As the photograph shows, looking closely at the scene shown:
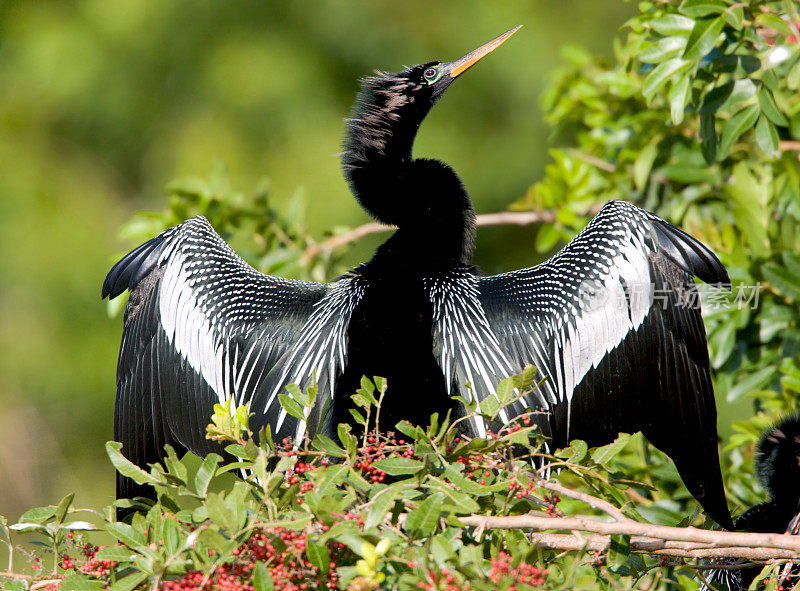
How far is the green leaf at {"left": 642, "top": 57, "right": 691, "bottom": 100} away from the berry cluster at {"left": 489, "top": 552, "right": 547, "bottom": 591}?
4.48 feet

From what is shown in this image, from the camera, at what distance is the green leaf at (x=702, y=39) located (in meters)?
2.05

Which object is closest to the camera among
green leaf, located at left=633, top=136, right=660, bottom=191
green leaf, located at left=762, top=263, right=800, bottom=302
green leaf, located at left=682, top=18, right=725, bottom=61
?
green leaf, located at left=682, top=18, right=725, bottom=61

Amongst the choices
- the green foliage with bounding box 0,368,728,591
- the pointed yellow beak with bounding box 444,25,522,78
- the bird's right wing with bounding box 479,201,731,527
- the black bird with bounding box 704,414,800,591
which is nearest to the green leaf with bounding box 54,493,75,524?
the green foliage with bounding box 0,368,728,591

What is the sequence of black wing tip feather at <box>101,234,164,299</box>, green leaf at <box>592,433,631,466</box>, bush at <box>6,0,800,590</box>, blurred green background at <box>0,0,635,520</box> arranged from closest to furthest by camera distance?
bush at <box>6,0,800,590</box> → green leaf at <box>592,433,631,466</box> → black wing tip feather at <box>101,234,164,299</box> → blurred green background at <box>0,0,635,520</box>

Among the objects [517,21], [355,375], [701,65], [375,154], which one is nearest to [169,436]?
[355,375]

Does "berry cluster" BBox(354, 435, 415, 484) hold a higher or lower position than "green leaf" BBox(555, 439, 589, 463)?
higher

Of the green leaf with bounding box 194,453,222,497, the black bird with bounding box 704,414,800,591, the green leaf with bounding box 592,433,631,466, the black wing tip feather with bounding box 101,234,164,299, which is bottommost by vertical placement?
the black bird with bounding box 704,414,800,591

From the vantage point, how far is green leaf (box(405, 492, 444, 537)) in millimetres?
1223

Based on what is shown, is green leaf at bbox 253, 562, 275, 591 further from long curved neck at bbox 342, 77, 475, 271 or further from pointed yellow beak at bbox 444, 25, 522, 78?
pointed yellow beak at bbox 444, 25, 522, 78

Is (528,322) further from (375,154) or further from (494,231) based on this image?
(494,231)

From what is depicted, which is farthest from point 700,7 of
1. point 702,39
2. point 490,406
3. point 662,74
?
point 490,406

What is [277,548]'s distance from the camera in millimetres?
1234

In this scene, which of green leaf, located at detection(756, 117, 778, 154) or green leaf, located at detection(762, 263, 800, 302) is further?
green leaf, located at detection(762, 263, 800, 302)

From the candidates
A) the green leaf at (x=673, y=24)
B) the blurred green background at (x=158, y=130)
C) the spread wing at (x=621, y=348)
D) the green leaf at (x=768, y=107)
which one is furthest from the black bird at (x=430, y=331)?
the blurred green background at (x=158, y=130)
